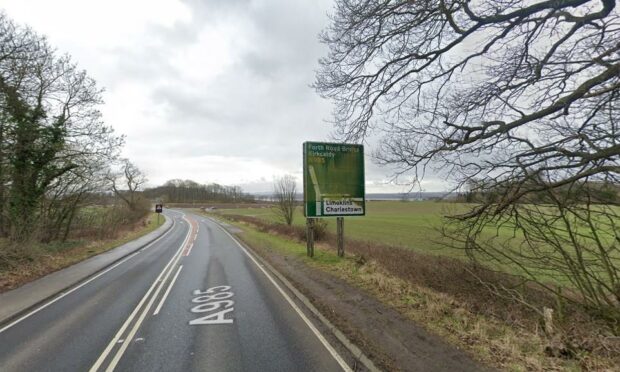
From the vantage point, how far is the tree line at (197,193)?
127438 millimetres

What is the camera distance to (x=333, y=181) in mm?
15086

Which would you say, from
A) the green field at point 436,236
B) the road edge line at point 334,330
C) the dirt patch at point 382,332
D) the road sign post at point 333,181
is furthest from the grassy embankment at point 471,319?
the road sign post at point 333,181

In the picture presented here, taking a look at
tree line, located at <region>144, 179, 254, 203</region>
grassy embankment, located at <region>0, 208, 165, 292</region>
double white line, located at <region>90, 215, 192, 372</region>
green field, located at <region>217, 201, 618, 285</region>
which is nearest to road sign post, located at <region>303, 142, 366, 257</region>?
green field, located at <region>217, 201, 618, 285</region>

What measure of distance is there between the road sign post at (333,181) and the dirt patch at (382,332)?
4.88 m

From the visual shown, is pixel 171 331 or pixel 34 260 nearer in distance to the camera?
pixel 171 331

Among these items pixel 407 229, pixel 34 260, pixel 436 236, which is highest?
pixel 436 236

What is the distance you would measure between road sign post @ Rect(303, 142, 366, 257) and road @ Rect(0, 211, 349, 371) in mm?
4834

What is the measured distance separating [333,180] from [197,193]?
123368 millimetres

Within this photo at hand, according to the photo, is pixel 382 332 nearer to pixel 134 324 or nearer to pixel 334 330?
pixel 334 330

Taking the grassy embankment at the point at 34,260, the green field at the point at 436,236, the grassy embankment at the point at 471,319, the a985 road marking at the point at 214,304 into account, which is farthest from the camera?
the grassy embankment at the point at 34,260

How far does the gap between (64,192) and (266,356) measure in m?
20.3

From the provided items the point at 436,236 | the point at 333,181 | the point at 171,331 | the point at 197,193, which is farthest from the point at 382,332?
the point at 197,193

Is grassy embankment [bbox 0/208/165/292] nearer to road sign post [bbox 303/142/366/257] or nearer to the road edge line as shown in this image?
the road edge line

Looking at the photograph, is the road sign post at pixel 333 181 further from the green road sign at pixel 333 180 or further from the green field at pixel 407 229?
the green field at pixel 407 229
